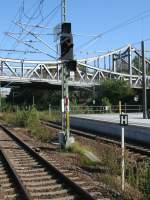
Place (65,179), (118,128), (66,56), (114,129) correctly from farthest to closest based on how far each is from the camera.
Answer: (114,129)
(118,128)
(66,56)
(65,179)

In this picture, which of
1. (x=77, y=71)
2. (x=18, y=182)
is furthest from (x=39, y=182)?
(x=77, y=71)

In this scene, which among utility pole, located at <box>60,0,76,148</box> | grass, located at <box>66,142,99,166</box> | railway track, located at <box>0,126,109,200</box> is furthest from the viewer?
utility pole, located at <box>60,0,76,148</box>

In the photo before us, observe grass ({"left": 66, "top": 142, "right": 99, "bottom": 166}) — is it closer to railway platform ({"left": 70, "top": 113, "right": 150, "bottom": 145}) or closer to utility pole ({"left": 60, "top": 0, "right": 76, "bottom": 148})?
utility pole ({"left": 60, "top": 0, "right": 76, "bottom": 148})

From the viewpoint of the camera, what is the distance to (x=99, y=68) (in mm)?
147750

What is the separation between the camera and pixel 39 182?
12289mm

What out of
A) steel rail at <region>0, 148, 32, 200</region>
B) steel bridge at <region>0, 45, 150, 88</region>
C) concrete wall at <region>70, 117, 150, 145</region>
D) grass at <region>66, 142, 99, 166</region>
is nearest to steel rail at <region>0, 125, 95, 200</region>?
steel rail at <region>0, 148, 32, 200</region>

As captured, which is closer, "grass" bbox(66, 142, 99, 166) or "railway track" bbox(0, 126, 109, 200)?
"railway track" bbox(0, 126, 109, 200)

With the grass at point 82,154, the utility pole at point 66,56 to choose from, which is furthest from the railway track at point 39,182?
the utility pole at point 66,56

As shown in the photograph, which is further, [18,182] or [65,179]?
[65,179]

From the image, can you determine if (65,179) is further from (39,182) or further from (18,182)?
(18,182)

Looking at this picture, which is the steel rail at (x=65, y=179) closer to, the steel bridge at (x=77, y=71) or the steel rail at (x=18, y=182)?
the steel rail at (x=18, y=182)

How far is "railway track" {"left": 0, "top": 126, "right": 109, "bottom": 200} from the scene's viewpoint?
34.5 ft

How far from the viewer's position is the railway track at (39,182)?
10.5 m

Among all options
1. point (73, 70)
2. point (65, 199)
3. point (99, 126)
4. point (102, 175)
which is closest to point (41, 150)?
point (73, 70)
